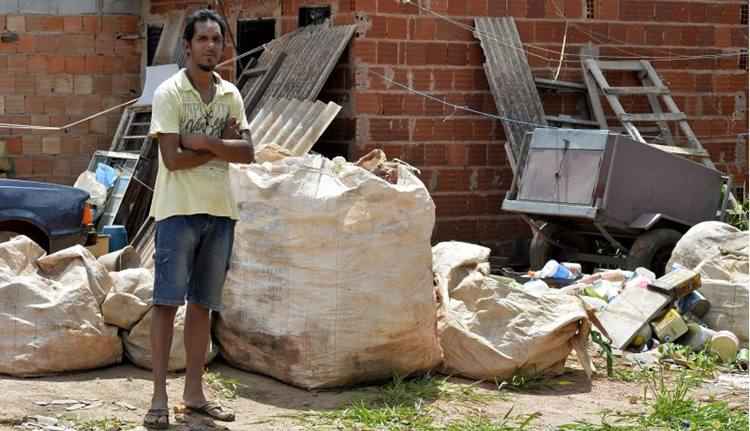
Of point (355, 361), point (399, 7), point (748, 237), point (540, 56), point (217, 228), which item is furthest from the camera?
point (540, 56)

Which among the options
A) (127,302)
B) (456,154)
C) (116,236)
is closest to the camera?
(127,302)

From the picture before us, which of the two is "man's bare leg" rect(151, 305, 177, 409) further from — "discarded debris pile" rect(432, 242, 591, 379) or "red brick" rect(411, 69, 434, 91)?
"red brick" rect(411, 69, 434, 91)

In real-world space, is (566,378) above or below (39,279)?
below

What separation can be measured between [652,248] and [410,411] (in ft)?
15.9

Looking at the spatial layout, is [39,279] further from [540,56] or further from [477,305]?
[540,56]

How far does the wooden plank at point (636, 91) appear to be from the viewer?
12.0 meters

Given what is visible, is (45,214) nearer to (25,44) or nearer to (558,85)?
(25,44)

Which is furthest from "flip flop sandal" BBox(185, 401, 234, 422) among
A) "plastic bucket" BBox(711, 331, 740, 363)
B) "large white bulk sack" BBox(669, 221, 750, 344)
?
"large white bulk sack" BBox(669, 221, 750, 344)

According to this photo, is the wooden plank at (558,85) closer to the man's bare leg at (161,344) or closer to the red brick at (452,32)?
the red brick at (452,32)

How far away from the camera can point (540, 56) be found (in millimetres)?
12203

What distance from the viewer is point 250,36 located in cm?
1246

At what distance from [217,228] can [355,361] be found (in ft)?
3.55

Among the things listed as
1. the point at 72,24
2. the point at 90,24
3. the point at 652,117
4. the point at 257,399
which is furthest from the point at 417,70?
the point at 257,399

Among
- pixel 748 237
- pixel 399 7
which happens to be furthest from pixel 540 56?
pixel 748 237
